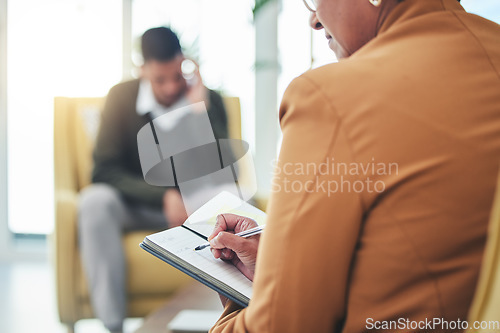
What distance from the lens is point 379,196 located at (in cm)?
51

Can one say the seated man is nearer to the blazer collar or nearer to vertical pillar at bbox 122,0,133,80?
vertical pillar at bbox 122,0,133,80

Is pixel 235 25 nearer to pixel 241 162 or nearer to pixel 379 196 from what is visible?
pixel 241 162

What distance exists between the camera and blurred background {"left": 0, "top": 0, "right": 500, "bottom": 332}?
3266 millimetres

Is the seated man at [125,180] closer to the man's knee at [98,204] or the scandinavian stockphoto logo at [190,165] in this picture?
the man's knee at [98,204]

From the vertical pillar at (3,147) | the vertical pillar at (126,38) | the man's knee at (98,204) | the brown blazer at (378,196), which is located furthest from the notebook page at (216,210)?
the vertical pillar at (3,147)

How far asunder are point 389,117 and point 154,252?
1.31 ft

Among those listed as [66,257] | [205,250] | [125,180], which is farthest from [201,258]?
[125,180]

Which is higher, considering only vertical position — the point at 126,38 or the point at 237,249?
the point at 126,38

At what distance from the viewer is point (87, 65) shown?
3.64 metres

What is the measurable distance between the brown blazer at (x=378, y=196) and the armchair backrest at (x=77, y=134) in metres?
1.81

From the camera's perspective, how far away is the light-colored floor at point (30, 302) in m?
2.38

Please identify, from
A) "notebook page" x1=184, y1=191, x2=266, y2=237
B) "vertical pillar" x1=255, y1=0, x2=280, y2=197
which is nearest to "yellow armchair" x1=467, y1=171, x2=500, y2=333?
"notebook page" x1=184, y1=191, x2=266, y2=237

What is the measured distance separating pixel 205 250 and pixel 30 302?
7.65 ft

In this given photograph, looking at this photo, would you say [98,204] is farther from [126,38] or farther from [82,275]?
[126,38]
